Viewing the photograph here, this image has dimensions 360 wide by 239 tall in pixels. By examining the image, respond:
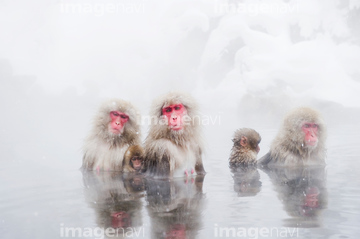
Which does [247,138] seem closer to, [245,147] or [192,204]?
[245,147]

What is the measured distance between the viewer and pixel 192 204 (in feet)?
12.3

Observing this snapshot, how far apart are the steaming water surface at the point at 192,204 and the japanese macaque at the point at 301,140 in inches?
6.9

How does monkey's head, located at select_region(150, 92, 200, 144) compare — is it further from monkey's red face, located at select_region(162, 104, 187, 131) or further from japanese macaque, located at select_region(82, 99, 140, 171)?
japanese macaque, located at select_region(82, 99, 140, 171)

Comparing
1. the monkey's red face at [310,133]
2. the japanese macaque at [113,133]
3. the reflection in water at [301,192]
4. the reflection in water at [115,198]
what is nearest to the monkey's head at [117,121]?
the japanese macaque at [113,133]

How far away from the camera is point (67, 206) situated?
3.92 m

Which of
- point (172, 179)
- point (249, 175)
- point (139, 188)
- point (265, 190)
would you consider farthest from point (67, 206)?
point (249, 175)

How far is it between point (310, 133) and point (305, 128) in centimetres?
8

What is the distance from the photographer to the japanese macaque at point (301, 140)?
18.3 ft

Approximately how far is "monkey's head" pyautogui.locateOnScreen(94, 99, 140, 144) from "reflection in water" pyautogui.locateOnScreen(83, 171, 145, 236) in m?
0.46

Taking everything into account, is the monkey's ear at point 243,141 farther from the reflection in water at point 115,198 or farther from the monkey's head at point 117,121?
the reflection in water at point 115,198

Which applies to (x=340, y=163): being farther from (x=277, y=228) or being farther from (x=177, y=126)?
(x=277, y=228)

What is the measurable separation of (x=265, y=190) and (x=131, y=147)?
1.71 m

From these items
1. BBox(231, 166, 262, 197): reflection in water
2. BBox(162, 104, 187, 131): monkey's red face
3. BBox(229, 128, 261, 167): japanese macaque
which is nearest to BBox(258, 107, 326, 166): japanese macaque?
BBox(229, 128, 261, 167): japanese macaque

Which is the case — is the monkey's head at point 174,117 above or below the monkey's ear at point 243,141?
above
